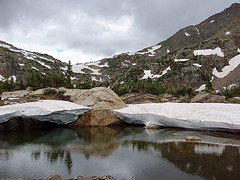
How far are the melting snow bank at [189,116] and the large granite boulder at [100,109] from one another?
1.37 m

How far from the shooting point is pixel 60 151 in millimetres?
14828

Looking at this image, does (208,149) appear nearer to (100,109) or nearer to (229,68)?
(100,109)

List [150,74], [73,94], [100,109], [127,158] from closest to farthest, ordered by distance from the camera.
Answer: [127,158] < [100,109] < [73,94] < [150,74]

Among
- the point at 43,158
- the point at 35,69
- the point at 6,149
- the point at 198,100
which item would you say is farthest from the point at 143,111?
the point at 35,69

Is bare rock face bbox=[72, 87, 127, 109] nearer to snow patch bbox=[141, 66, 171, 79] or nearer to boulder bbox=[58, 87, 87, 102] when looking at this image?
boulder bbox=[58, 87, 87, 102]

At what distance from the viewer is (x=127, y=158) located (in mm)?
12945

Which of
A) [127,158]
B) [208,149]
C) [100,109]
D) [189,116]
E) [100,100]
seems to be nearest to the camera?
[127,158]

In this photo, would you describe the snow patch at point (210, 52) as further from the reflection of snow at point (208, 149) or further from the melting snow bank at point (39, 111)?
the reflection of snow at point (208, 149)

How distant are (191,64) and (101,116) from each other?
10555 centimetres

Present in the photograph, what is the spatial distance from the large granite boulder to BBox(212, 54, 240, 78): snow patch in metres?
104

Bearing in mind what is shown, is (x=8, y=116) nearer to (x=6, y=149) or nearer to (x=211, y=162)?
(x=6, y=149)

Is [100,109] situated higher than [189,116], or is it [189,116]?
[100,109]

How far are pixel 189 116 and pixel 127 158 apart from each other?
11894 millimetres

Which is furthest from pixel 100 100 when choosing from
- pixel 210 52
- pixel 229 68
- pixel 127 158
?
pixel 210 52
